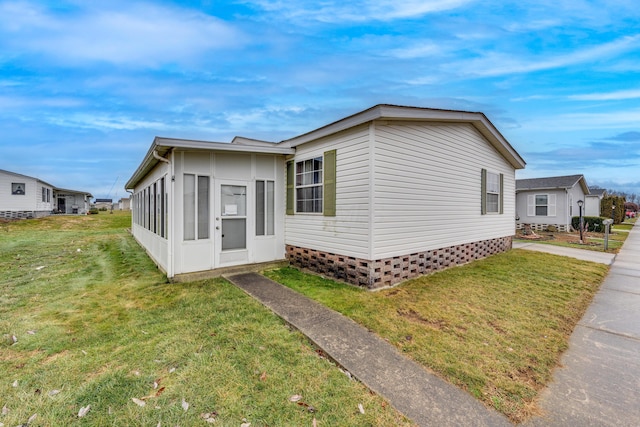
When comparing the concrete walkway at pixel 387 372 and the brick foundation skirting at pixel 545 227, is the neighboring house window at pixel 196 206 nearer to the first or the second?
the concrete walkway at pixel 387 372

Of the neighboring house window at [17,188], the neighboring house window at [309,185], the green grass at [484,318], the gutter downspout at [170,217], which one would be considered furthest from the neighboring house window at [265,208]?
the neighboring house window at [17,188]

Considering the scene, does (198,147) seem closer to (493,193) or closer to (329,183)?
(329,183)

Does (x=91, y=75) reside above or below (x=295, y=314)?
above

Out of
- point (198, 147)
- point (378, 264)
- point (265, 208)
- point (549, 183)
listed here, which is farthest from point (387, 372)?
point (549, 183)

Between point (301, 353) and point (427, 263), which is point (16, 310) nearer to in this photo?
point (301, 353)

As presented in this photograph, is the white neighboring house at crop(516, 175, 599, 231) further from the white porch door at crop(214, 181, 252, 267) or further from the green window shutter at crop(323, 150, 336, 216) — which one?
the white porch door at crop(214, 181, 252, 267)

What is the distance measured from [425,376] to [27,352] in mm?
4529

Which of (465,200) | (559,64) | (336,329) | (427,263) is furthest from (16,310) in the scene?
(559,64)

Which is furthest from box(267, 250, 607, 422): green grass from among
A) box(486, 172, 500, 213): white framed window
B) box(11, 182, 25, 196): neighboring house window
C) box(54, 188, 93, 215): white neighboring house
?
box(54, 188, 93, 215): white neighboring house

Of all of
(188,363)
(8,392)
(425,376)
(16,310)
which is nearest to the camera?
(8,392)

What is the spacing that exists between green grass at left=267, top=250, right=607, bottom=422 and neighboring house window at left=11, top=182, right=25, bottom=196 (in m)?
32.6

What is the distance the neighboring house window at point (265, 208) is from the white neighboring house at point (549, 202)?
19.0 meters

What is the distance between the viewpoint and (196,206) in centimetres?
626

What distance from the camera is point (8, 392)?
8.35ft
